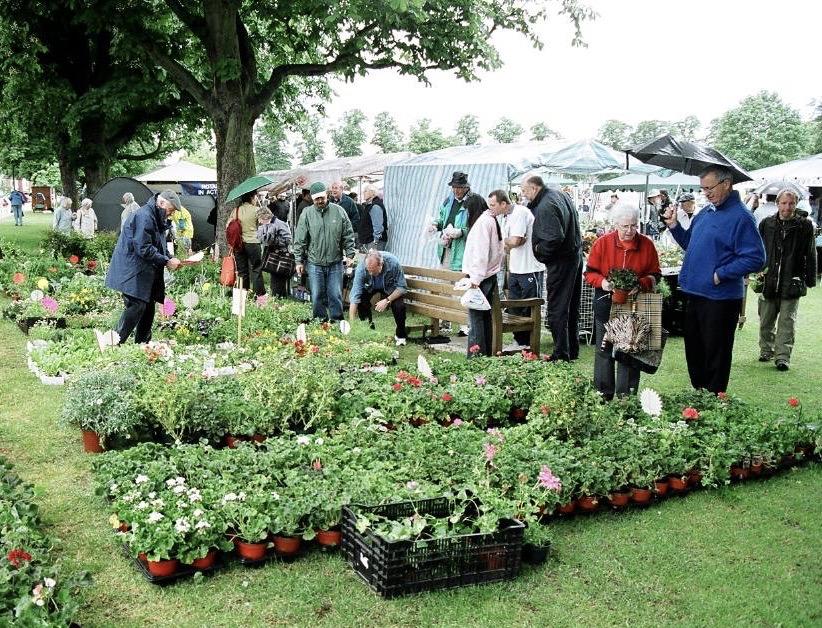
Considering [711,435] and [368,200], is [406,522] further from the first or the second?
[368,200]

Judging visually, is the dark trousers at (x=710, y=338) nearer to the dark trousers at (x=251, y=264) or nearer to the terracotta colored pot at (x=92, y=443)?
the terracotta colored pot at (x=92, y=443)

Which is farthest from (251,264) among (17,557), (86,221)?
(17,557)

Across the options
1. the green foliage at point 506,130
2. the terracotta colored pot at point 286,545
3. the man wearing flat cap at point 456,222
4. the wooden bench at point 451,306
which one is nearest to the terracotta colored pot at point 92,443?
the terracotta colored pot at point 286,545

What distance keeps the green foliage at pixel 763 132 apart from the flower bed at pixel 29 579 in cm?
5917

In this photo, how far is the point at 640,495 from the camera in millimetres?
4805

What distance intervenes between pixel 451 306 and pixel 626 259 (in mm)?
3391

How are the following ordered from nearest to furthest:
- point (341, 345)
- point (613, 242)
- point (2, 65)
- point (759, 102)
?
point (613, 242), point (341, 345), point (2, 65), point (759, 102)

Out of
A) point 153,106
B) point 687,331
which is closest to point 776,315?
point 687,331

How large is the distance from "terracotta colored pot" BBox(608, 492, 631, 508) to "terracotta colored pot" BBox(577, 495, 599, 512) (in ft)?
0.38

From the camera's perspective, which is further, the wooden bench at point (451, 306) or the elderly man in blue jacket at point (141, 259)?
the wooden bench at point (451, 306)

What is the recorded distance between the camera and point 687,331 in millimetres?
6438

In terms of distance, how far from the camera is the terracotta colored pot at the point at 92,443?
5538mm

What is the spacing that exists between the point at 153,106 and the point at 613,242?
709 inches

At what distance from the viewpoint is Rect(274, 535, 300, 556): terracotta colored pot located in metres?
4.05
